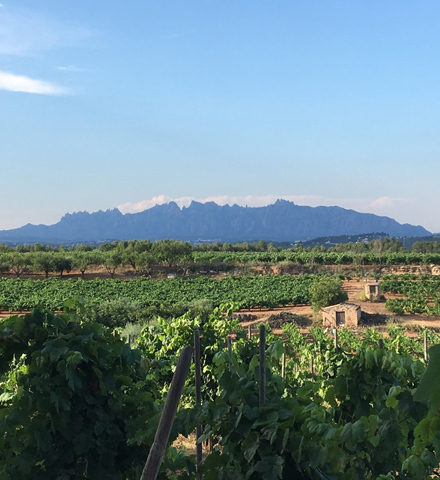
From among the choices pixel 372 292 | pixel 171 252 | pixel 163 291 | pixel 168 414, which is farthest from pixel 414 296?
pixel 171 252

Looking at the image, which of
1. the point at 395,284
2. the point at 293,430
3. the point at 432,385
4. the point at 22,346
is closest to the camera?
the point at 432,385

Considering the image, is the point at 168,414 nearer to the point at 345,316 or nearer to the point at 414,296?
the point at 345,316

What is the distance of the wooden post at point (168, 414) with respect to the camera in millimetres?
1776

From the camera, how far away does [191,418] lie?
2609mm

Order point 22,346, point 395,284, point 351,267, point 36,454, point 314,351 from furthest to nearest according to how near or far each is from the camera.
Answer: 1. point 351,267
2. point 395,284
3. point 314,351
4. point 22,346
5. point 36,454

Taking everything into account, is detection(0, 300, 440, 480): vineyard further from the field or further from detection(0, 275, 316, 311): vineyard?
detection(0, 275, 316, 311): vineyard

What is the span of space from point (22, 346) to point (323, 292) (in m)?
25.3

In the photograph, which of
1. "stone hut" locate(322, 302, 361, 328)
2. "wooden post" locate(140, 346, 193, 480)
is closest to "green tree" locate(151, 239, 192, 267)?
"stone hut" locate(322, 302, 361, 328)

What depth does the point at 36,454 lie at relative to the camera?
3104 mm

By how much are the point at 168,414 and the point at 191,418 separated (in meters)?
0.90

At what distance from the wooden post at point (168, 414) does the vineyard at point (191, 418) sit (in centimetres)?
74

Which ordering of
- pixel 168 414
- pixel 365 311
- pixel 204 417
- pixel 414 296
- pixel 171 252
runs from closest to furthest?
1. pixel 168 414
2. pixel 204 417
3. pixel 365 311
4. pixel 414 296
5. pixel 171 252

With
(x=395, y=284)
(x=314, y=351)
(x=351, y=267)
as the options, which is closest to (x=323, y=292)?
(x=395, y=284)

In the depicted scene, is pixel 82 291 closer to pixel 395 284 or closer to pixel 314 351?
pixel 395 284
